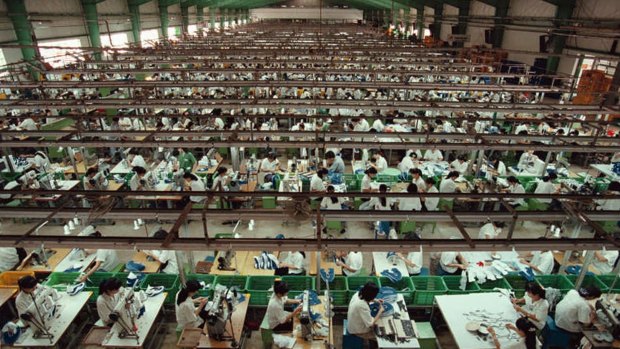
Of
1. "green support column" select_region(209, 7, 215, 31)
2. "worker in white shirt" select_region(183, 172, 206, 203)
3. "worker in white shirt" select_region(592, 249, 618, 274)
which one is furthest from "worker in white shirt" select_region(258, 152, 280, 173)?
"green support column" select_region(209, 7, 215, 31)

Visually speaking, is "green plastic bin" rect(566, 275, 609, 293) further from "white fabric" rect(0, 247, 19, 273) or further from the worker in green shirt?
"white fabric" rect(0, 247, 19, 273)

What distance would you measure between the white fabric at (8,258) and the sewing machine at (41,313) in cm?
242

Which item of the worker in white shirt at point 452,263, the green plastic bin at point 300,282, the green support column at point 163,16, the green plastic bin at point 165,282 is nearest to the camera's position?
the green plastic bin at point 165,282

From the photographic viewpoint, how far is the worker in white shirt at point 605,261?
7.75 metres

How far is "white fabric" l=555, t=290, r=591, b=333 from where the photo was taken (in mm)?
6066

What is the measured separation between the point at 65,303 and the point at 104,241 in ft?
10.2

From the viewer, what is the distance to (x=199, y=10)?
44.9 meters

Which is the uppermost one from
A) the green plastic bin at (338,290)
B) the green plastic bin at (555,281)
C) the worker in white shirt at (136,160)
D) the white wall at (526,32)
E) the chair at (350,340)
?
the white wall at (526,32)

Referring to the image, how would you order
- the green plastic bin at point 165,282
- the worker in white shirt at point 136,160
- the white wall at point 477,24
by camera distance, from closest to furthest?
the green plastic bin at point 165,282 → the worker in white shirt at point 136,160 → the white wall at point 477,24

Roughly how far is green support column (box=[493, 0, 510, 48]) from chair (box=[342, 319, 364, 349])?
76.4 ft

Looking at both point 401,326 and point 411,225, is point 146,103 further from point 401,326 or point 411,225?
point 401,326

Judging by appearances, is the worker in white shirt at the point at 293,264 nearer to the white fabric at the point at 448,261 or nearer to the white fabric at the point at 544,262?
the white fabric at the point at 448,261

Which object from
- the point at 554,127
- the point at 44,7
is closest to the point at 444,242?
the point at 554,127

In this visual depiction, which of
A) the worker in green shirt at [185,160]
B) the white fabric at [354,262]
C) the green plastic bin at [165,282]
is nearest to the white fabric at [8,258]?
the green plastic bin at [165,282]
